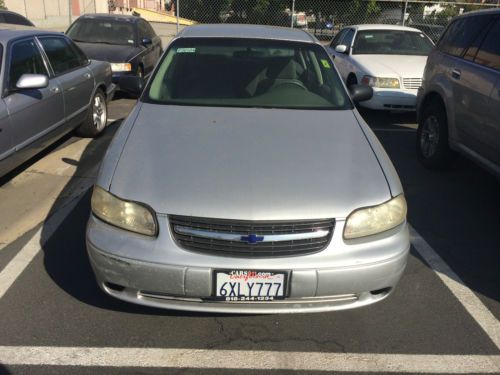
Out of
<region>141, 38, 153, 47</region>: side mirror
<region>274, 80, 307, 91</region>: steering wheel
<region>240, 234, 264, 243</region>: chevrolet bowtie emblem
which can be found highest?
<region>274, 80, 307, 91</region>: steering wheel

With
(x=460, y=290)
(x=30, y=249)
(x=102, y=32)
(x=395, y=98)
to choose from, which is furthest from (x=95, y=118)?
(x=460, y=290)

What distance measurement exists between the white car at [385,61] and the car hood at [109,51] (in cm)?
388

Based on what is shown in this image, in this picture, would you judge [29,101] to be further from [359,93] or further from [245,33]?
[359,93]

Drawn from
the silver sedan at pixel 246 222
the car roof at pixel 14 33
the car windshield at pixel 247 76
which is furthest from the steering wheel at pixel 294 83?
the car roof at pixel 14 33

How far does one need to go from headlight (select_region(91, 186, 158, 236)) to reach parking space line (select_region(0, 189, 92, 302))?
1.04m

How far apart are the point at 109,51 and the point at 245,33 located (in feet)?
18.8

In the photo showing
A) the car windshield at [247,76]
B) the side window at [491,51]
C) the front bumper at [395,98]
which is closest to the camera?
the car windshield at [247,76]

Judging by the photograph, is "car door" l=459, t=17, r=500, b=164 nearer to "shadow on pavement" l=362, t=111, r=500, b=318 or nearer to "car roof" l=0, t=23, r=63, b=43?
"shadow on pavement" l=362, t=111, r=500, b=318

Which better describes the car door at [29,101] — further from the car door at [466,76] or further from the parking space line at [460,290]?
the car door at [466,76]

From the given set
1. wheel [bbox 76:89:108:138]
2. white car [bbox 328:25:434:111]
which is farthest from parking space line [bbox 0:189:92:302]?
white car [bbox 328:25:434:111]

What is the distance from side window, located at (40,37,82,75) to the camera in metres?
5.55

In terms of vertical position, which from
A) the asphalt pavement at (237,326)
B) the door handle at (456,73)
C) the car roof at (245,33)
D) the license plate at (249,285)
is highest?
the car roof at (245,33)

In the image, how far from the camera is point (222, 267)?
8.09ft

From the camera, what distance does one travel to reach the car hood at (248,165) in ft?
8.36
